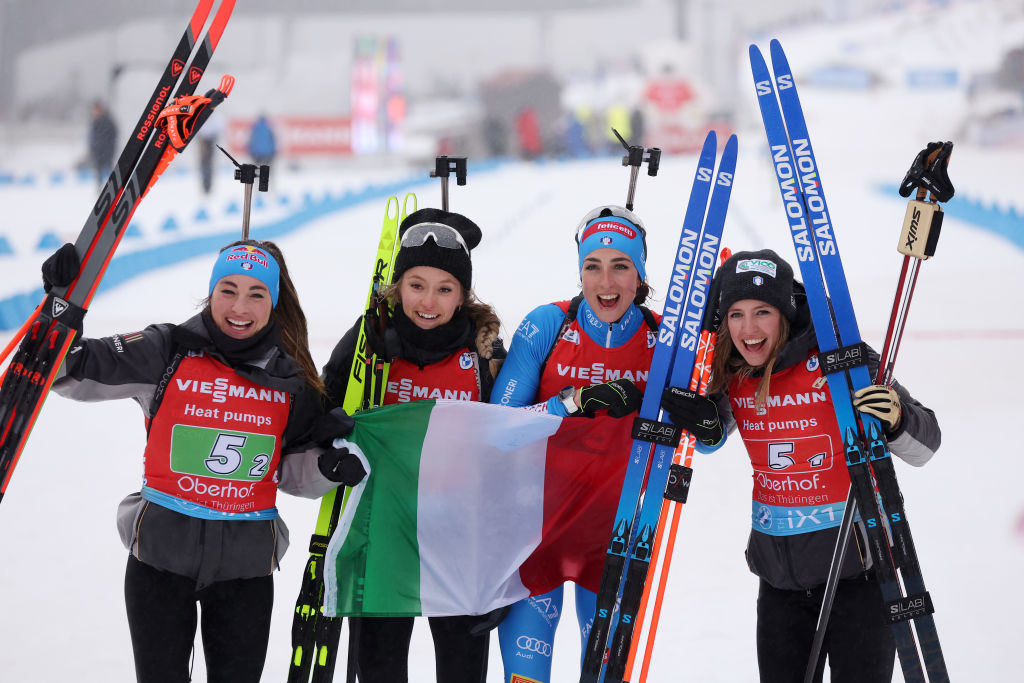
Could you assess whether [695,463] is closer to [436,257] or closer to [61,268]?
[436,257]

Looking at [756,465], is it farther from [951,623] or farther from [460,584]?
[951,623]

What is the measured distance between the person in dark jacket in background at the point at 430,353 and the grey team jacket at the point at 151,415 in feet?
1.01

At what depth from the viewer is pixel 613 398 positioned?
2.74 metres

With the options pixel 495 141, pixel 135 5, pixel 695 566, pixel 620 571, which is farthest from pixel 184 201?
pixel 135 5

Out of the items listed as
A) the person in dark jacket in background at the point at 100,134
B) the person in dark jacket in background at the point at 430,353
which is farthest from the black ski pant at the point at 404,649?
the person in dark jacket in background at the point at 100,134

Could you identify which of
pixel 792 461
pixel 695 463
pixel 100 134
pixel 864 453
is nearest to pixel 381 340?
pixel 792 461

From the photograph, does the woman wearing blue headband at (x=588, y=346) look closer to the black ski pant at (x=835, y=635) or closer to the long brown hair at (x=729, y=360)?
the long brown hair at (x=729, y=360)

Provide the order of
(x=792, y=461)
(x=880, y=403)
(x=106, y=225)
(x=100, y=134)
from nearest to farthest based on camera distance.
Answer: (x=880, y=403) → (x=792, y=461) → (x=106, y=225) → (x=100, y=134)

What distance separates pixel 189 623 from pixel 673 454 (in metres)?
1.33

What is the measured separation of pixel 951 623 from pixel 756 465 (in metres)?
1.89

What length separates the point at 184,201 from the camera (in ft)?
60.3

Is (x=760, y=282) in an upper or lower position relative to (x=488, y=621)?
upper

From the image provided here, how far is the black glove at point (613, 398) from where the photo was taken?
9.00 ft

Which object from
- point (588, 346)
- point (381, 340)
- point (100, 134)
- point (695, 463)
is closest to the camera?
point (381, 340)
